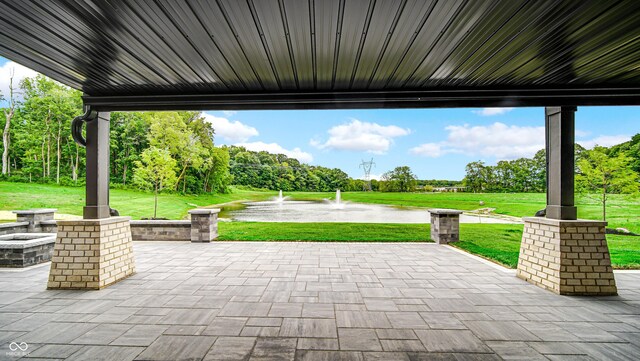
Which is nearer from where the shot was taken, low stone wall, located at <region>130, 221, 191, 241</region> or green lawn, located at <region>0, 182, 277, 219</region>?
low stone wall, located at <region>130, 221, 191, 241</region>

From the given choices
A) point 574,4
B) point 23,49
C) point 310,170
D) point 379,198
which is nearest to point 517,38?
point 574,4

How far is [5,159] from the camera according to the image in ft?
51.7

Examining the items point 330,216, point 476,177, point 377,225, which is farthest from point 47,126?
point 476,177

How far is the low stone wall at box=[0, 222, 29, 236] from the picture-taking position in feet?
18.9

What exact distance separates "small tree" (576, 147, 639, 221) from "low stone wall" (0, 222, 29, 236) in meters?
16.2

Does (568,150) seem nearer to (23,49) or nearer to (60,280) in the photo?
(23,49)

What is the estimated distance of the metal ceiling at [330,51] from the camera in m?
1.89

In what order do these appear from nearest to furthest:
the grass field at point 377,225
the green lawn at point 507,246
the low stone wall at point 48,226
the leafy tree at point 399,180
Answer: the green lawn at point 507,246, the low stone wall at point 48,226, the grass field at point 377,225, the leafy tree at point 399,180

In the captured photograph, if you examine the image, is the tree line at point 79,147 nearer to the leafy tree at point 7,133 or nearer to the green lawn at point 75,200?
the leafy tree at point 7,133

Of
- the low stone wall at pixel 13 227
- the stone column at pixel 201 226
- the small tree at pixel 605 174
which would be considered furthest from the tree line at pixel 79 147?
the small tree at pixel 605 174

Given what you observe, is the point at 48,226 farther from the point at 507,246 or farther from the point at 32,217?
the point at 507,246

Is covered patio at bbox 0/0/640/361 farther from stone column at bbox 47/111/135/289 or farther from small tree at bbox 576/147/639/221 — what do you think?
small tree at bbox 576/147/639/221

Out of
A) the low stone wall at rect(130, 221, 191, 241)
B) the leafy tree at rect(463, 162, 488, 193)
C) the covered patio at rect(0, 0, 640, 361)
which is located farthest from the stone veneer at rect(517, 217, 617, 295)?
the leafy tree at rect(463, 162, 488, 193)

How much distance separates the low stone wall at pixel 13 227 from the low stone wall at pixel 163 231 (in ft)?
7.88
